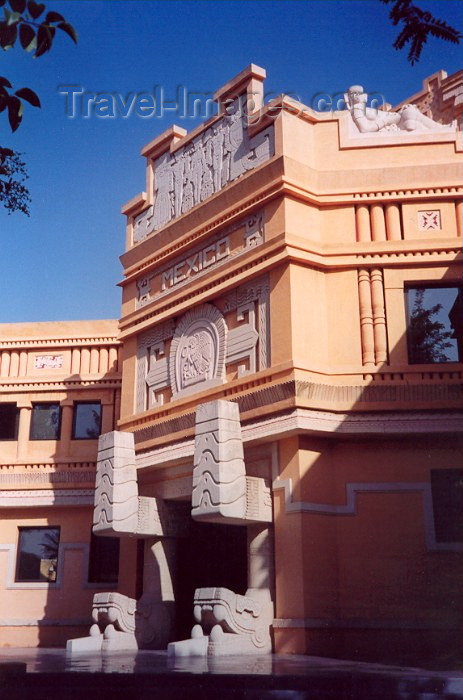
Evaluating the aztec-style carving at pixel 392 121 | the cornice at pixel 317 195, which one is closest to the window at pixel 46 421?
the cornice at pixel 317 195

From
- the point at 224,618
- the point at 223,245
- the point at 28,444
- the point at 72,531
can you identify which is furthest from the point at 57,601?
the point at 223,245

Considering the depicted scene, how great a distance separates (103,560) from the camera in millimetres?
A: 16328

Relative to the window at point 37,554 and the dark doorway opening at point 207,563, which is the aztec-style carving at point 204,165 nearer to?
the dark doorway opening at point 207,563

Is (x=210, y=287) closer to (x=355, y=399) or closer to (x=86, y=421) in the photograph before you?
(x=355, y=399)

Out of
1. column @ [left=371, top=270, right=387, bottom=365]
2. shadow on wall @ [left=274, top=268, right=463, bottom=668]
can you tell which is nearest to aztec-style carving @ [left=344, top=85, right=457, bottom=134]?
column @ [left=371, top=270, right=387, bottom=365]

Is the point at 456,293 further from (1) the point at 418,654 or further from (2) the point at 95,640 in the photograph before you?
(2) the point at 95,640

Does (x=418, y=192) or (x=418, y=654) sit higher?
(x=418, y=192)

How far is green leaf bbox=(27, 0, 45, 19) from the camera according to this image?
4184 mm

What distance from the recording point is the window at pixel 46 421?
17.4 m

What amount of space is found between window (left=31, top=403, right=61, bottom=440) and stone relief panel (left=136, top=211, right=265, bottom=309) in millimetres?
4196

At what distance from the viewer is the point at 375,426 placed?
36.1ft

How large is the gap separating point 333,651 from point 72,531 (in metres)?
7.98

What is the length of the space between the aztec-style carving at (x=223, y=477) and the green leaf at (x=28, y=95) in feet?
23.1

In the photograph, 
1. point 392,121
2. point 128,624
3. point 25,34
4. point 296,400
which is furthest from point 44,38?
point 128,624
